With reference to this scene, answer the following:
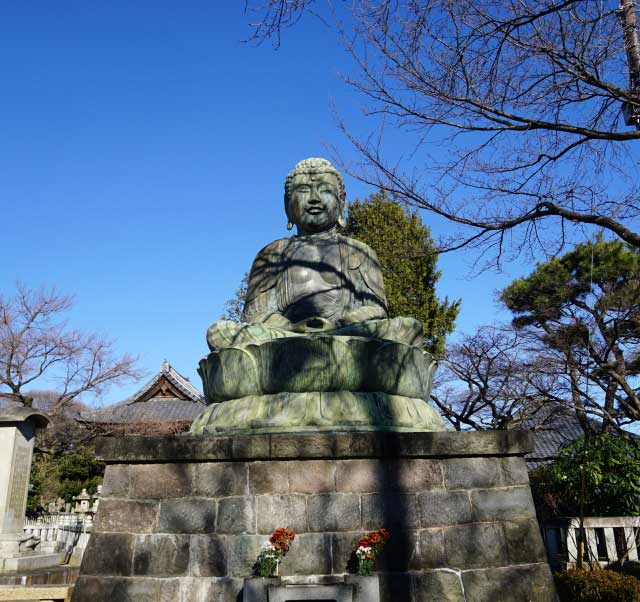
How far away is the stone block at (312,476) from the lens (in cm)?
380

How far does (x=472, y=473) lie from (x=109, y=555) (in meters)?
2.47

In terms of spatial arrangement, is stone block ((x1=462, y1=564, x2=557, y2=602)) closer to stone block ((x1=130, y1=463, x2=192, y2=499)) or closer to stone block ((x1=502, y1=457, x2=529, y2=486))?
stone block ((x1=502, y1=457, x2=529, y2=486))

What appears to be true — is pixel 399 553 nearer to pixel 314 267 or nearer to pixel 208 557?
pixel 208 557

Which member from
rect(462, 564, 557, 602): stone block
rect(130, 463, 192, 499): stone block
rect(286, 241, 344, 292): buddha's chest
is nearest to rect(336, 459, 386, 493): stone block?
rect(462, 564, 557, 602): stone block

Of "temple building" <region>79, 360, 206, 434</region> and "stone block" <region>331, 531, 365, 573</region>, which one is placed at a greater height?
"temple building" <region>79, 360, 206, 434</region>

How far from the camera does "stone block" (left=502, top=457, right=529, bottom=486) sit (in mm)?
4005

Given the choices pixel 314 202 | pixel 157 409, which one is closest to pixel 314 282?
pixel 314 202

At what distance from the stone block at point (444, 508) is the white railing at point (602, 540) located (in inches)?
184

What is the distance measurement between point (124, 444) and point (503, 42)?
480 centimetres

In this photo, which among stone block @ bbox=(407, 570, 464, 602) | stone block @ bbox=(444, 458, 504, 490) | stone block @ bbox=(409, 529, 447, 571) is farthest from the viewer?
stone block @ bbox=(444, 458, 504, 490)

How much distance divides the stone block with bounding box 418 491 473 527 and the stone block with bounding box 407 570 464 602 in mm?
302

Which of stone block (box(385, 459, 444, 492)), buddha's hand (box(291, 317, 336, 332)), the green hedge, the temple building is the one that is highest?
the temple building

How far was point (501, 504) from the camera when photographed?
392 cm

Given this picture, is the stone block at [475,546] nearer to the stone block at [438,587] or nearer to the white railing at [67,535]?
the stone block at [438,587]
